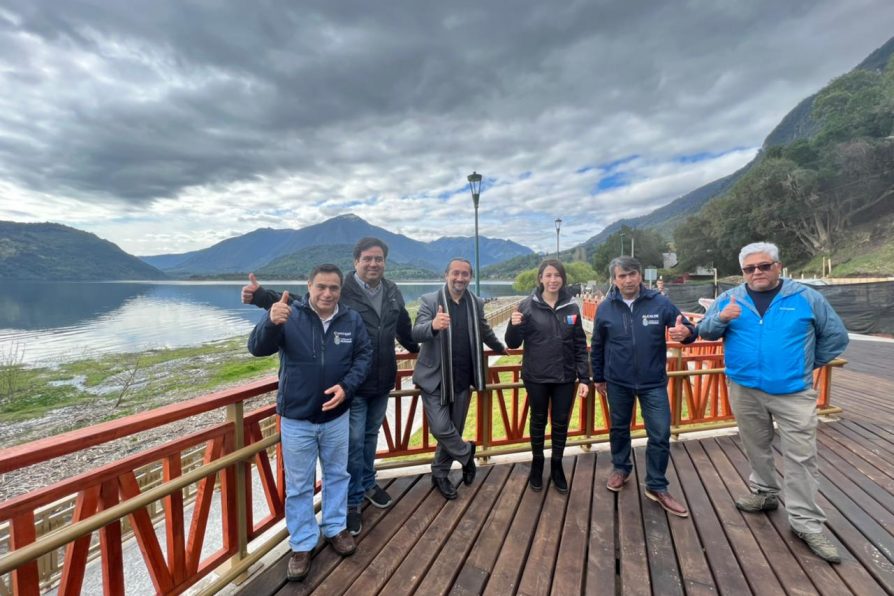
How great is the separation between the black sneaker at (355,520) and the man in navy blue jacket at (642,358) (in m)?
1.96

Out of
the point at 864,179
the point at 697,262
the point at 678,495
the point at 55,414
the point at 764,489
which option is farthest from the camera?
the point at 697,262

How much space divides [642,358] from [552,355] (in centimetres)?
65

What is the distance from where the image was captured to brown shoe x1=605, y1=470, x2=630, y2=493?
2912mm

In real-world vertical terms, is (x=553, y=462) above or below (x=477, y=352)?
below

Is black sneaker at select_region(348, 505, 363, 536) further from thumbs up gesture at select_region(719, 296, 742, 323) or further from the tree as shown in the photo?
the tree

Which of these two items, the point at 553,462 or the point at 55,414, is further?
the point at 55,414

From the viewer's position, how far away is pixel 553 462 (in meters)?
2.97

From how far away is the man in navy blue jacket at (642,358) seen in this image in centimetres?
271

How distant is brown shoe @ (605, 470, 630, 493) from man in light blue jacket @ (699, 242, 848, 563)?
0.84 m

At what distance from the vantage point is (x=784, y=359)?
2.38m

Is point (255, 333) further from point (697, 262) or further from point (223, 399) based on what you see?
point (697, 262)

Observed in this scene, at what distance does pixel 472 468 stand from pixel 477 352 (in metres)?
1.00

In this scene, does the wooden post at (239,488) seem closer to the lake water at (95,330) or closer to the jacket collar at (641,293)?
the jacket collar at (641,293)

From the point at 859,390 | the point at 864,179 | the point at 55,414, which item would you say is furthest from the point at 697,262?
the point at 55,414
